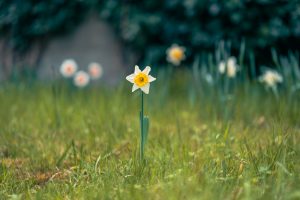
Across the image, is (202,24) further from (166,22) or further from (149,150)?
(149,150)

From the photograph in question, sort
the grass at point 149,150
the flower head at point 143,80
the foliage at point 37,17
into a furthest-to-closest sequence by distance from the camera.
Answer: the foliage at point 37,17, the flower head at point 143,80, the grass at point 149,150

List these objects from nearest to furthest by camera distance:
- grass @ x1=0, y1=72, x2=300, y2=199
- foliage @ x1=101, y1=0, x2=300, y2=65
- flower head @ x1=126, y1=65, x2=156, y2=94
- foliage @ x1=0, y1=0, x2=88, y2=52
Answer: grass @ x1=0, y1=72, x2=300, y2=199, flower head @ x1=126, y1=65, x2=156, y2=94, foliage @ x1=101, y1=0, x2=300, y2=65, foliage @ x1=0, y1=0, x2=88, y2=52

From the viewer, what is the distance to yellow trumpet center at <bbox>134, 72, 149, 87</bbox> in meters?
1.92

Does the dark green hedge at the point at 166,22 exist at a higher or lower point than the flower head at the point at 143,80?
higher

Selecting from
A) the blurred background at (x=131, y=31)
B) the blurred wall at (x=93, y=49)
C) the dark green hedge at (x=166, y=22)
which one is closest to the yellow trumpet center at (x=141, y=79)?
the blurred background at (x=131, y=31)

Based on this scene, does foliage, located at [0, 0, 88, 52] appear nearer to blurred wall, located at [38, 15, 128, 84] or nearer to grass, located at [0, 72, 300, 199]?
blurred wall, located at [38, 15, 128, 84]

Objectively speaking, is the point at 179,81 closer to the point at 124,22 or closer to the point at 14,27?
the point at 124,22

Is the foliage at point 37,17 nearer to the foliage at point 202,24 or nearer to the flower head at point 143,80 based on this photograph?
the foliage at point 202,24

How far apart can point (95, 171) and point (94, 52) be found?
364 centimetres

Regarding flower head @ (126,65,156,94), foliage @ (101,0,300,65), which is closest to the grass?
flower head @ (126,65,156,94)

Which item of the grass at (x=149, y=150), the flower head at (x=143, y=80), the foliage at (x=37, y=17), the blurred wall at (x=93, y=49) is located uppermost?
the foliage at (x=37, y=17)

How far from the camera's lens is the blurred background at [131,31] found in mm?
4328

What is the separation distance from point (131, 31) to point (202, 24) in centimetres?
69

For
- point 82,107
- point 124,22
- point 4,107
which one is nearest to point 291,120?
point 82,107
